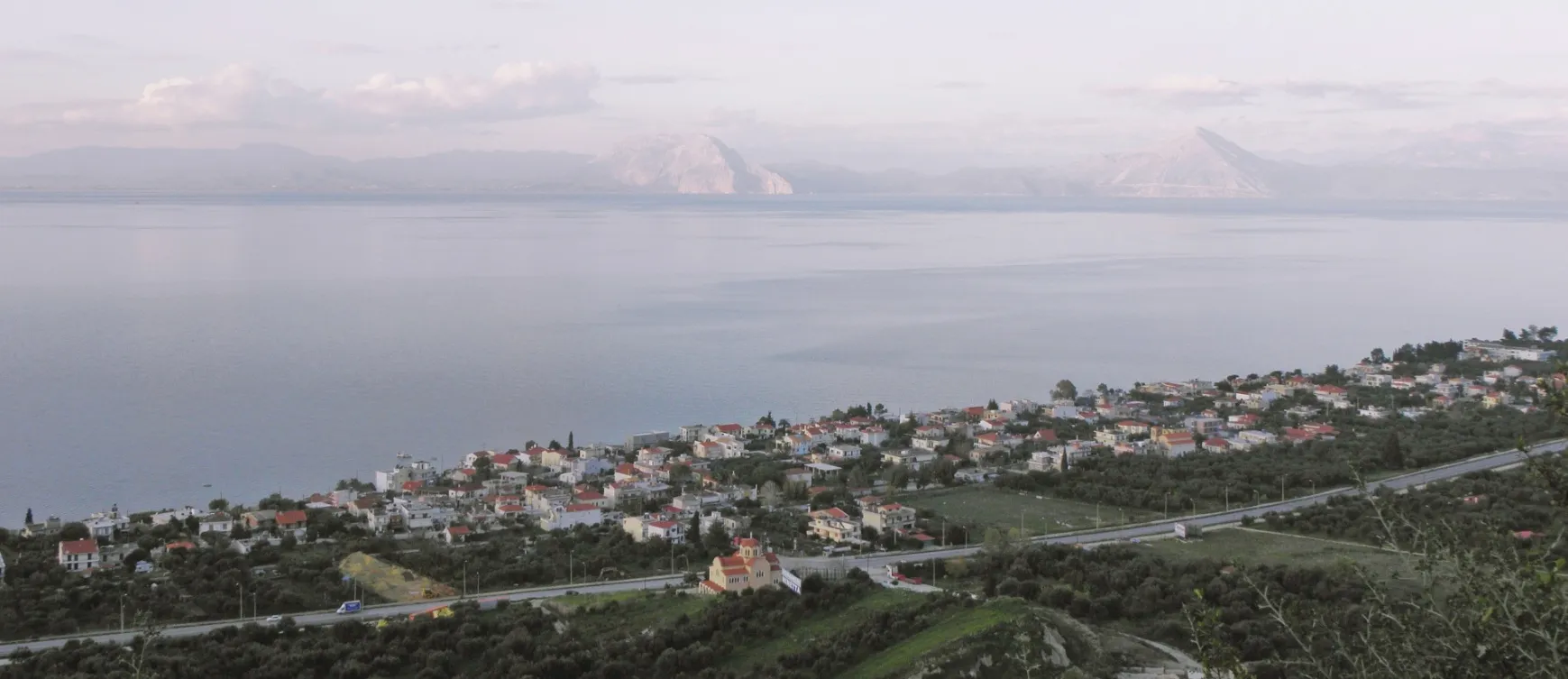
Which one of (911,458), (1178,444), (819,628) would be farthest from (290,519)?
(1178,444)

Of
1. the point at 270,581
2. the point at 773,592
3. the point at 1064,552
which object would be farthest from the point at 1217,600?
the point at 270,581

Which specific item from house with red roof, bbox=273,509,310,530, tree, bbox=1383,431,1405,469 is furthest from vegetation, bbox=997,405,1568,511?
house with red roof, bbox=273,509,310,530

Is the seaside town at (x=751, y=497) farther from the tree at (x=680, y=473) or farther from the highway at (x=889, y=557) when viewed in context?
the highway at (x=889, y=557)

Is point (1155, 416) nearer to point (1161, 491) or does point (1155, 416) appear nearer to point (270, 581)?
point (1161, 491)

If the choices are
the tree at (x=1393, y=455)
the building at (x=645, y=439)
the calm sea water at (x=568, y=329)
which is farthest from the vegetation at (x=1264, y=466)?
the calm sea water at (x=568, y=329)

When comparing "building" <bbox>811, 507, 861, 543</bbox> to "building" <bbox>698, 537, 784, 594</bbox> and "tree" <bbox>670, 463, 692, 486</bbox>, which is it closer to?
"building" <bbox>698, 537, 784, 594</bbox>

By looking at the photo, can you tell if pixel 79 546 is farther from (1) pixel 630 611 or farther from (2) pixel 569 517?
(1) pixel 630 611
